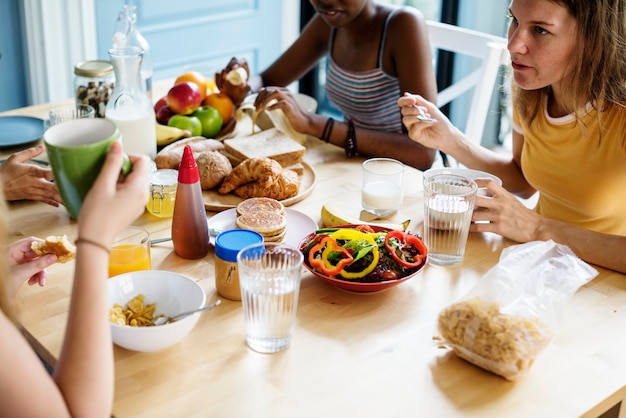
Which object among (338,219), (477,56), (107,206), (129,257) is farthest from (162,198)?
(477,56)

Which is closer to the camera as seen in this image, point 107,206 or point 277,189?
point 107,206

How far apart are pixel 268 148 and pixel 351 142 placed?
25 cm

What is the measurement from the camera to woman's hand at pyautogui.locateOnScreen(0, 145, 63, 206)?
1.56 m

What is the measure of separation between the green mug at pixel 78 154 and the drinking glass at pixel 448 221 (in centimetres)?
63

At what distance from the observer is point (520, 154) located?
1.87 meters

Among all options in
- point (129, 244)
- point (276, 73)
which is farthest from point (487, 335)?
point (276, 73)

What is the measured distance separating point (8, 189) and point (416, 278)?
888 mm

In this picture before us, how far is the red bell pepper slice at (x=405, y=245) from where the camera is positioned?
4.28ft

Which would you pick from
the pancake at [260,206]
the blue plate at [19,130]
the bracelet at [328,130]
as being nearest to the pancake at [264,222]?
the pancake at [260,206]

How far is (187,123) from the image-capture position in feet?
6.42

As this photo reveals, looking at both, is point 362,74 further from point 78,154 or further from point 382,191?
point 78,154

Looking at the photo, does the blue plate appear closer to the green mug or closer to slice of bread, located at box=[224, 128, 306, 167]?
slice of bread, located at box=[224, 128, 306, 167]

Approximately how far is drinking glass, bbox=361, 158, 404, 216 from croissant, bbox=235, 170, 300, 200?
158 millimetres

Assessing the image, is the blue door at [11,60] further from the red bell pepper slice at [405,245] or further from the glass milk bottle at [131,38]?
the red bell pepper slice at [405,245]
